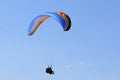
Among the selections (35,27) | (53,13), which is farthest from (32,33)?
(53,13)

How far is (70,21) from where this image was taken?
175ft

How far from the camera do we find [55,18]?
52.7 m

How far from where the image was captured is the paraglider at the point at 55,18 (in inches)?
2071

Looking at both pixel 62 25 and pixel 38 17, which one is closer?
pixel 62 25

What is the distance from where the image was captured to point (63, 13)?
54.8 m

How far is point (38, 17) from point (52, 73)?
7.40 meters

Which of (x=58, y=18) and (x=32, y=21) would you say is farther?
(x=32, y=21)

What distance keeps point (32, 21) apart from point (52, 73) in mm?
→ 7421

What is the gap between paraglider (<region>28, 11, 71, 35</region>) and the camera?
52594 mm

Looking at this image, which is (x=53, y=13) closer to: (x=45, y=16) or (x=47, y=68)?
(x=45, y=16)

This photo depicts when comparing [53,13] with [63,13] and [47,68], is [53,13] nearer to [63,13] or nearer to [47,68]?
[63,13]

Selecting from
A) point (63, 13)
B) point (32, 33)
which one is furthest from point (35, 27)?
point (63, 13)

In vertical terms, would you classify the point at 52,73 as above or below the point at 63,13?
below

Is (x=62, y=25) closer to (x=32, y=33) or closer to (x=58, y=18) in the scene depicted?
(x=58, y=18)
